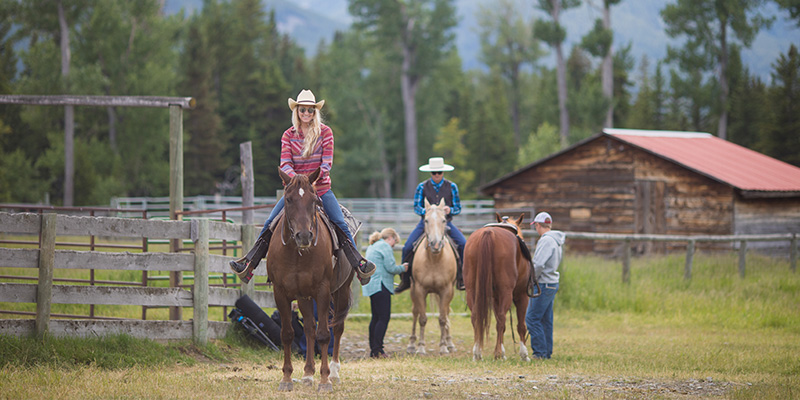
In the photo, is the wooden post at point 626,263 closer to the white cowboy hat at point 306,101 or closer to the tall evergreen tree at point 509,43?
the white cowboy hat at point 306,101

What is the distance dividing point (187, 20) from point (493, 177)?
2826 cm

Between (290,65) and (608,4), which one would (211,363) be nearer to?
(608,4)

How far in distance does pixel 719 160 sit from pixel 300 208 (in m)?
24.2

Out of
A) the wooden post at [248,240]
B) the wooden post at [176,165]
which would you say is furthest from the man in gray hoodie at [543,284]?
the wooden post at [176,165]

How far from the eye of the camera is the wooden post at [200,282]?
30.5 feet

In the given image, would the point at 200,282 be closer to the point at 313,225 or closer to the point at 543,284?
the point at 313,225

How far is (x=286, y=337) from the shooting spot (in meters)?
7.24

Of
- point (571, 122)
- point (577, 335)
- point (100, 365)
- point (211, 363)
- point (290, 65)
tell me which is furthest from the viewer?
point (290, 65)

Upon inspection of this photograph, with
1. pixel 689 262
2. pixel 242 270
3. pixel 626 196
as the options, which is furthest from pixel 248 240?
pixel 626 196

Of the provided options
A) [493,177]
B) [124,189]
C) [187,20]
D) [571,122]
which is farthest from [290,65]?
[124,189]

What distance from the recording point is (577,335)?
13.0 metres

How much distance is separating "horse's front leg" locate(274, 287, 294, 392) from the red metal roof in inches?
740

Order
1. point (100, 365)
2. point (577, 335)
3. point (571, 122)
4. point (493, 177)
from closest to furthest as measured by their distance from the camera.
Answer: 1. point (100, 365)
2. point (577, 335)
3. point (571, 122)
4. point (493, 177)

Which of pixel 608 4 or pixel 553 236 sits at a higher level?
pixel 608 4
